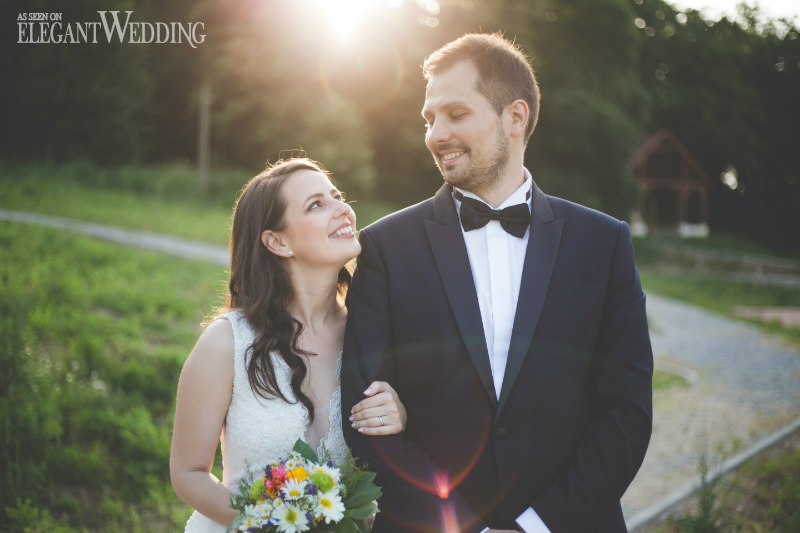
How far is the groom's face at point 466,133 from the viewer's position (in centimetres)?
263

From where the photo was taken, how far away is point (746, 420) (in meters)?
6.93

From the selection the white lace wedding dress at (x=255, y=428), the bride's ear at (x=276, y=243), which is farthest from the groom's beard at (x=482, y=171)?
the white lace wedding dress at (x=255, y=428)

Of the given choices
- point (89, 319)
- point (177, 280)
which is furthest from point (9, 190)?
point (89, 319)

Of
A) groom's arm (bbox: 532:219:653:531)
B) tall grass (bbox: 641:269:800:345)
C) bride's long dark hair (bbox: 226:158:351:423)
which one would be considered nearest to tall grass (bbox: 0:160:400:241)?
tall grass (bbox: 641:269:800:345)

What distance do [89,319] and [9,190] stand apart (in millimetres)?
8893

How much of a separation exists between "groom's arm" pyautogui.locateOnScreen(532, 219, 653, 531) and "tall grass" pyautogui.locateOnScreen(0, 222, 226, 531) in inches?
102

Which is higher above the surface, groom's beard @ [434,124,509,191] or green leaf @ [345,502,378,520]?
groom's beard @ [434,124,509,191]

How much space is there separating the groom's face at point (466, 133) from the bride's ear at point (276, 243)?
0.86m

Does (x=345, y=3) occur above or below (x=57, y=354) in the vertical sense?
above

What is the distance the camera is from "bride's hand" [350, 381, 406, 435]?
2338 millimetres

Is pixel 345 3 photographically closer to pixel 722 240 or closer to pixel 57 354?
pixel 57 354

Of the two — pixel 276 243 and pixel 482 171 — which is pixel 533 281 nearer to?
pixel 482 171

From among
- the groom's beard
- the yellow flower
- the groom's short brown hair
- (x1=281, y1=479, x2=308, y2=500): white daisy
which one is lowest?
(x1=281, y1=479, x2=308, y2=500): white daisy

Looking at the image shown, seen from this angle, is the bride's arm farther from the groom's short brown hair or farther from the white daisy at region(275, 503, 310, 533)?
the groom's short brown hair
